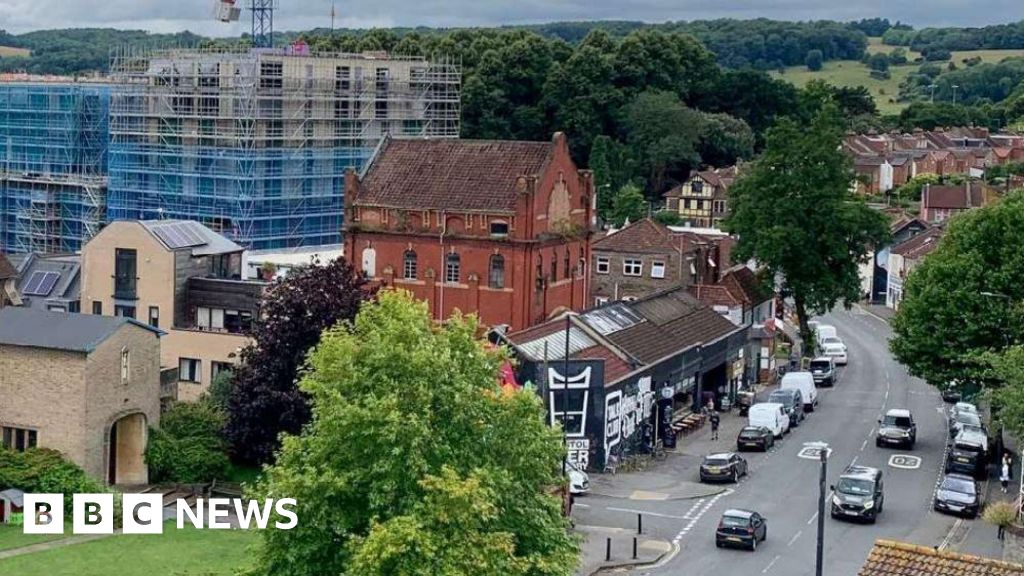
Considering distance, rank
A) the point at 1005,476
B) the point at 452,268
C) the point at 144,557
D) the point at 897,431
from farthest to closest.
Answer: the point at 452,268, the point at 897,431, the point at 1005,476, the point at 144,557

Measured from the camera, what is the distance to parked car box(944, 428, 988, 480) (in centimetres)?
5538

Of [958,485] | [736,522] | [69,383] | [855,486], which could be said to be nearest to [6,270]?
[69,383]

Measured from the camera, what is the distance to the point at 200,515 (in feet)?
154

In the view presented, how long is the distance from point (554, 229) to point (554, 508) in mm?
36499

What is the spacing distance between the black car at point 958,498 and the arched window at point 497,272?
76.3 feet

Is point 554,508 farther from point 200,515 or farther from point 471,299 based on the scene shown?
point 471,299

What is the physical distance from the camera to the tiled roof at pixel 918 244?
342 feet

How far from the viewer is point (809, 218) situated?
81500 mm

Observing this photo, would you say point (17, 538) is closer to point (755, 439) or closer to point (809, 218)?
point (755, 439)

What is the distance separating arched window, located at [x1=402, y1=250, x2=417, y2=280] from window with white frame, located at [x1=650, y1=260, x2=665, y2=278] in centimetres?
1918

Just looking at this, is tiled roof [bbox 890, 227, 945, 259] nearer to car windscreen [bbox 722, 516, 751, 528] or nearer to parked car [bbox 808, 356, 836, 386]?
parked car [bbox 808, 356, 836, 386]

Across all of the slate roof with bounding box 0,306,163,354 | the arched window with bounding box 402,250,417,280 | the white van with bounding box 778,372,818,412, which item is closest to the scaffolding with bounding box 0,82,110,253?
the arched window with bounding box 402,250,417,280

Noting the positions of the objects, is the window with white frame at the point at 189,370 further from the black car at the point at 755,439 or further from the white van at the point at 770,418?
the white van at the point at 770,418

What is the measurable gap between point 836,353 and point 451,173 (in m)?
27.8
